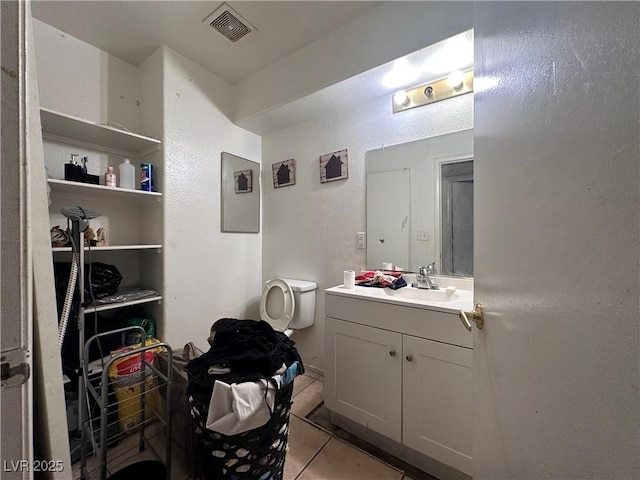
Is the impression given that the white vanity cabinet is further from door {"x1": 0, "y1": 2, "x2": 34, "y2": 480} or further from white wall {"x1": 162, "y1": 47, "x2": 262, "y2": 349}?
door {"x1": 0, "y1": 2, "x2": 34, "y2": 480}

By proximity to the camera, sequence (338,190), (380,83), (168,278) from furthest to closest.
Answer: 1. (338,190)
2. (168,278)
3. (380,83)

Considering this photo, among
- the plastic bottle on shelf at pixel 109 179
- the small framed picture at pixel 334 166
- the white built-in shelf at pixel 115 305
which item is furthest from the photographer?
→ the small framed picture at pixel 334 166

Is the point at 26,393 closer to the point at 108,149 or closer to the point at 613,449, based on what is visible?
the point at 613,449

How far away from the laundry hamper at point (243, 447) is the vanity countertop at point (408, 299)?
0.61m

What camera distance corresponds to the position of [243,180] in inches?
89.7

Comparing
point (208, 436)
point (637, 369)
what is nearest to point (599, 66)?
point (637, 369)

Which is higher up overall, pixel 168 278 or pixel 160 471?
pixel 168 278

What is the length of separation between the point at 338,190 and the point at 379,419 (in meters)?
1.55

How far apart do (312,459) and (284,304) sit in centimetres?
99

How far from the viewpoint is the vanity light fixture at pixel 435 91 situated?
148 centimetres

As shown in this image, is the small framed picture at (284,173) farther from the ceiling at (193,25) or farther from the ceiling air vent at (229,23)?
the ceiling air vent at (229,23)

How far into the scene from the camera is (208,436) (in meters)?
0.99

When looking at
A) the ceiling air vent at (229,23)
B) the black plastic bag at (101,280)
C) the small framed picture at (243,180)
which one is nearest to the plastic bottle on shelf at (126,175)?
the black plastic bag at (101,280)

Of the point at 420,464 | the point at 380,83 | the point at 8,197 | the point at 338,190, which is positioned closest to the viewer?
the point at 8,197
